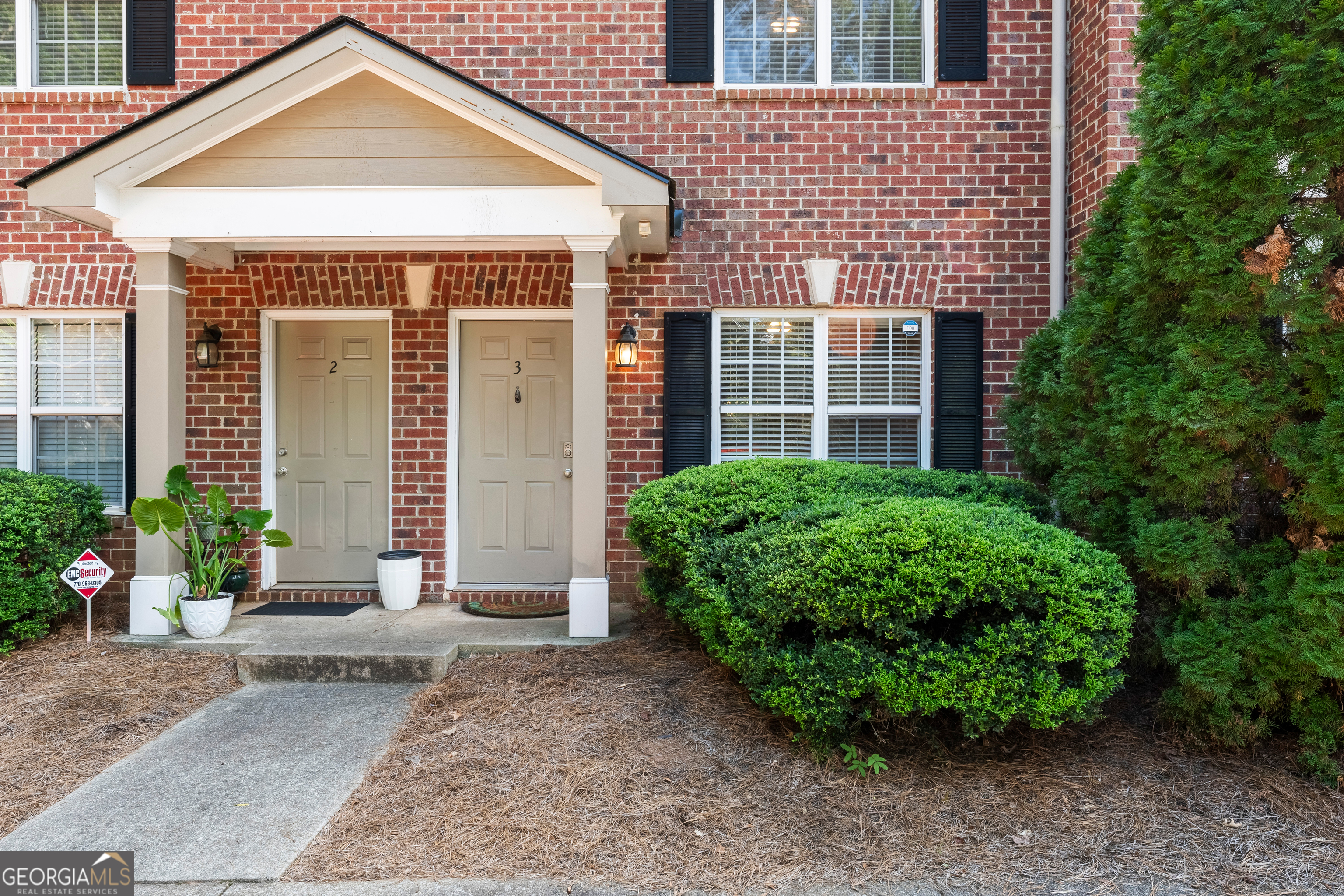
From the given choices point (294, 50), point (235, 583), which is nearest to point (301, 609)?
point (235, 583)

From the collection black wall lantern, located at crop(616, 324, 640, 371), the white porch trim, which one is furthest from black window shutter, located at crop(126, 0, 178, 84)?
black wall lantern, located at crop(616, 324, 640, 371)

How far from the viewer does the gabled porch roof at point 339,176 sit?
4629mm

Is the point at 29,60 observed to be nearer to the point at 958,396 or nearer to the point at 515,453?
the point at 515,453

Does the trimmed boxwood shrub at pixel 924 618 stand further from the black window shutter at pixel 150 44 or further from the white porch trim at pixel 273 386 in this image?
the black window shutter at pixel 150 44

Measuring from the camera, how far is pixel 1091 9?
5.36 meters

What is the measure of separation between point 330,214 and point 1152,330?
4.32m

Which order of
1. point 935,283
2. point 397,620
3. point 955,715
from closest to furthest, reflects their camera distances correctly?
point 955,715 → point 397,620 → point 935,283

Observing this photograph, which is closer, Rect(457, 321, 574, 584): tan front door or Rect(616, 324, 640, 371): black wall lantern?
Rect(616, 324, 640, 371): black wall lantern

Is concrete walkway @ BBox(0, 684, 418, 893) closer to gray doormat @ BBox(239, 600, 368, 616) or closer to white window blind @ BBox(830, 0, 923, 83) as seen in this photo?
gray doormat @ BBox(239, 600, 368, 616)

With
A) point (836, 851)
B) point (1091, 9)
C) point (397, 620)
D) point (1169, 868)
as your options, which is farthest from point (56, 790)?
point (1091, 9)

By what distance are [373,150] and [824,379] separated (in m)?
3.23

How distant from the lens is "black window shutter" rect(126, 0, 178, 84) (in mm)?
5793

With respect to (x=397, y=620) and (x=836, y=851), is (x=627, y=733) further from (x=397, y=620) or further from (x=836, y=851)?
(x=397, y=620)

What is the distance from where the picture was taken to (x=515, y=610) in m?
5.70
